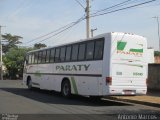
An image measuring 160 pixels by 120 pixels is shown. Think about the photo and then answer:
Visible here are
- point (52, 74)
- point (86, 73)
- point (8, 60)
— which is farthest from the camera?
point (8, 60)

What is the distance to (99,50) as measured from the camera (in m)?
18.4

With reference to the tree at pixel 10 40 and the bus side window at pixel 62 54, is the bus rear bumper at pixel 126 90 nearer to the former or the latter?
the bus side window at pixel 62 54

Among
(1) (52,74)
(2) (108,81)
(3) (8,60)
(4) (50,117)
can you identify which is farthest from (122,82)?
(3) (8,60)

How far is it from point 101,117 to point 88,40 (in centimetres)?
669

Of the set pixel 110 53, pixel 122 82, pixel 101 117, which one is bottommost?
pixel 101 117

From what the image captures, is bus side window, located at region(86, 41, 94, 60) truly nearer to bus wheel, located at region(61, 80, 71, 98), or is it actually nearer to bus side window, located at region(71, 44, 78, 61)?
bus side window, located at region(71, 44, 78, 61)

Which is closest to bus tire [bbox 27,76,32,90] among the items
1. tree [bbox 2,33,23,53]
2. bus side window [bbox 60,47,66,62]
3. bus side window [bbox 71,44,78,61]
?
bus side window [bbox 60,47,66,62]

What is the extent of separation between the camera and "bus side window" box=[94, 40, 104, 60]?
18266 mm

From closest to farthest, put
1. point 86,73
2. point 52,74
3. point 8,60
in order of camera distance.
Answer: point 86,73, point 52,74, point 8,60

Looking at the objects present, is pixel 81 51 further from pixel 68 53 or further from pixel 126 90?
pixel 126 90

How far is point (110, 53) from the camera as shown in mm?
17797

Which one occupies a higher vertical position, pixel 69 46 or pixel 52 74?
pixel 69 46

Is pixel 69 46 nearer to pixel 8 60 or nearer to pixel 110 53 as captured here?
pixel 110 53

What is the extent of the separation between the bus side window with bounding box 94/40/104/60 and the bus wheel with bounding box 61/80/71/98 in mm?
3744
